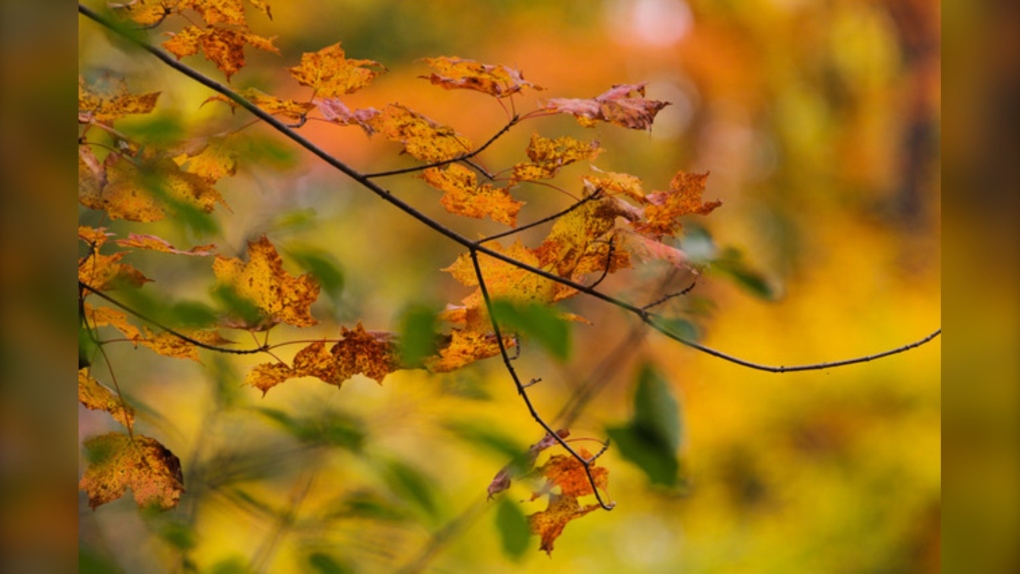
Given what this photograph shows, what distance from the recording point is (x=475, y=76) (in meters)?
0.57

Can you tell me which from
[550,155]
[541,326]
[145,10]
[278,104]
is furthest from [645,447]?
[145,10]

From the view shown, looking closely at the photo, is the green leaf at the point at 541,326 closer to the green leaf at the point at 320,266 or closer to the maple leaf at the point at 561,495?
the green leaf at the point at 320,266

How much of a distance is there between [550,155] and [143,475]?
1.11 feet

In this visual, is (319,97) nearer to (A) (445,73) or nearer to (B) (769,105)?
(A) (445,73)

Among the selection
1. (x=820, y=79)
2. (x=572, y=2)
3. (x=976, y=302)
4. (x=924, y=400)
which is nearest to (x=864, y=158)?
(x=820, y=79)

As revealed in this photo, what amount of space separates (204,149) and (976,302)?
560 mm

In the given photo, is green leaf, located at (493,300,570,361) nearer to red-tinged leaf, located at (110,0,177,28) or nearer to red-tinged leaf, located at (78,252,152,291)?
red-tinged leaf, located at (78,252,152,291)

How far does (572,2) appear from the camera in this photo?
8.10ft

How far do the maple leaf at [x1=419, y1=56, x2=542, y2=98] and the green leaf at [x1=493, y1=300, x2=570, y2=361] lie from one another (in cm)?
23

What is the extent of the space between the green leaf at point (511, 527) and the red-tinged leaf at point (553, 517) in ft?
0.46

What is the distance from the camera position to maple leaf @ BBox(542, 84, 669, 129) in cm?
56

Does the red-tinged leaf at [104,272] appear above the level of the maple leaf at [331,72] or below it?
below

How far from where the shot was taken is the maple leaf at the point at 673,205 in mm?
603

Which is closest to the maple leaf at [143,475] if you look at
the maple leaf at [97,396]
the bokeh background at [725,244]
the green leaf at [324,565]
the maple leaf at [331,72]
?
the maple leaf at [97,396]
